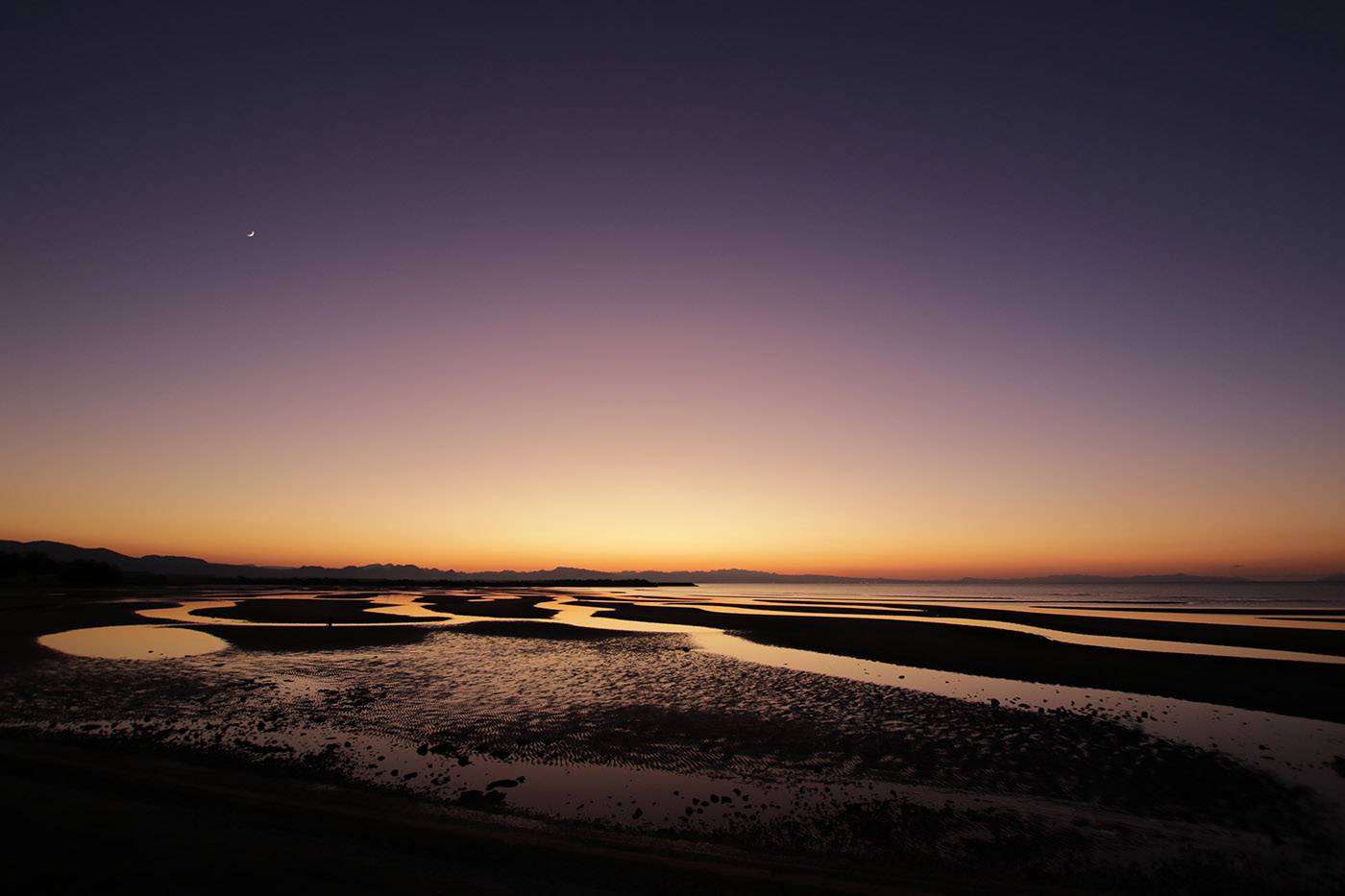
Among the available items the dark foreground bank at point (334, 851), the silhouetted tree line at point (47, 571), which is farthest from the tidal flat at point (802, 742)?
the silhouetted tree line at point (47, 571)

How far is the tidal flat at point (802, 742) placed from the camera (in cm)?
994

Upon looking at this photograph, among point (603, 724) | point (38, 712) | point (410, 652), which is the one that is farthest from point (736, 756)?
point (410, 652)

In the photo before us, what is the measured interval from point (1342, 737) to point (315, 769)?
27.0 m

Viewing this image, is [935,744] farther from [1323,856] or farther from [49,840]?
[49,840]

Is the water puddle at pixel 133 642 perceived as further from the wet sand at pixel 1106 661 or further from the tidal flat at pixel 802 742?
the wet sand at pixel 1106 661

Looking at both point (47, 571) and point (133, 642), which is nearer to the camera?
point (133, 642)

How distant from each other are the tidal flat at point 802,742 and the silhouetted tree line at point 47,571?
86366 millimetres

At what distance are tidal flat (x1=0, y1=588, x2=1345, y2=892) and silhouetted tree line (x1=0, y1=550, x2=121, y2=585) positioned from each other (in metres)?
86.4

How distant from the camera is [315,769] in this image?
41.7ft

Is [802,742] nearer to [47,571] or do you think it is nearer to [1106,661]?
[1106,661]

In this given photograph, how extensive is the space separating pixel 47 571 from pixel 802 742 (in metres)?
153

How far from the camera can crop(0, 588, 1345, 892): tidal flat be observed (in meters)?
9.94

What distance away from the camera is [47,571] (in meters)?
111

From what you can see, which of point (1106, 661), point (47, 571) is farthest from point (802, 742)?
point (47, 571)
